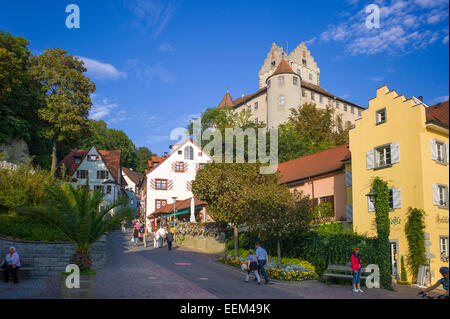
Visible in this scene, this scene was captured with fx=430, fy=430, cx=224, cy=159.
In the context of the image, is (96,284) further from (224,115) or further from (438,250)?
(224,115)


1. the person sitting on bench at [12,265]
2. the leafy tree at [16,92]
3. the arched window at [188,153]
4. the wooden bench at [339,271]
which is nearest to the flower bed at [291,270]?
the wooden bench at [339,271]

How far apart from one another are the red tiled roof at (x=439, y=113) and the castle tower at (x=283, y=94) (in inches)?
1991

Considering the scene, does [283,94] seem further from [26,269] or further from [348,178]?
[26,269]

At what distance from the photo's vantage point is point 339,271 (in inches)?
782

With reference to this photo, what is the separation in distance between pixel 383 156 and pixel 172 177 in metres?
35.3

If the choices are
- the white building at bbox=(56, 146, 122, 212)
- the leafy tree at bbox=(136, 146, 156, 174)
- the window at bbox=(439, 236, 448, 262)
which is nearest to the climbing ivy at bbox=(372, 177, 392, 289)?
the window at bbox=(439, 236, 448, 262)

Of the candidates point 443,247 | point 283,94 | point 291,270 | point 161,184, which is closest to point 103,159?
point 161,184

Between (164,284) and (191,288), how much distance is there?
1224 millimetres

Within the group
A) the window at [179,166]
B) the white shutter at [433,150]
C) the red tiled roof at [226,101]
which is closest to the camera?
the white shutter at [433,150]

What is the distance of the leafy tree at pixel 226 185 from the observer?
26.5 m

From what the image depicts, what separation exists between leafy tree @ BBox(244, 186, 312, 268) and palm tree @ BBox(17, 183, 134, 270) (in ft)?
24.4

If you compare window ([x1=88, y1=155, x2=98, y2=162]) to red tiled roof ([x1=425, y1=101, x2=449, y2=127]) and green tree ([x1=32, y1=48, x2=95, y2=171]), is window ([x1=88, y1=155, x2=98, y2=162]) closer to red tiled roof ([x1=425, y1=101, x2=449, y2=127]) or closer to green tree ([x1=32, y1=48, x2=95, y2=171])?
green tree ([x1=32, y1=48, x2=95, y2=171])

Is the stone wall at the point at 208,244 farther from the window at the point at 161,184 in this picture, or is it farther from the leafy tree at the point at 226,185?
the window at the point at 161,184

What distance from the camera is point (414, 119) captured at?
24.0 metres
